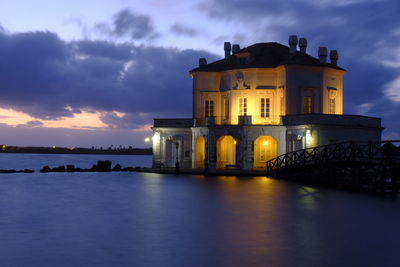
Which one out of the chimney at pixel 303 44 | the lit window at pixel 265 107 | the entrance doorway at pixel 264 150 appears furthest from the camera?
the chimney at pixel 303 44

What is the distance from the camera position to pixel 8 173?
5003 cm

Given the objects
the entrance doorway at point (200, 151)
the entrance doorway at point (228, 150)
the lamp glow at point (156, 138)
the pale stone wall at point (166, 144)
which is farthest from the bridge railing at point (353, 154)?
the lamp glow at point (156, 138)

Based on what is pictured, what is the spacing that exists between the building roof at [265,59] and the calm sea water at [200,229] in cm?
2096

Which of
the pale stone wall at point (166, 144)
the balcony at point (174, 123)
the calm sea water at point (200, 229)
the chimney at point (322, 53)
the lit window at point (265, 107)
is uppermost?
the chimney at point (322, 53)

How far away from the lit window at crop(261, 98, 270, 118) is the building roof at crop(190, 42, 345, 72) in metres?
2.76

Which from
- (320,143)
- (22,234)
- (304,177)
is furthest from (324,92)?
(22,234)

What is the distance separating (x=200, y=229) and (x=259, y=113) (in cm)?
3037

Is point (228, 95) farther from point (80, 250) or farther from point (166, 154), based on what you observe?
point (80, 250)

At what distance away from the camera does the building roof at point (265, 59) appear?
4529 centimetres

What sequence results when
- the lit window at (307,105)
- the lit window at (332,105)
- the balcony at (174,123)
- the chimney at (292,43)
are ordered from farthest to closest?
1. the balcony at (174,123)
2. the chimney at (292,43)
3. the lit window at (332,105)
4. the lit window at (307,105)

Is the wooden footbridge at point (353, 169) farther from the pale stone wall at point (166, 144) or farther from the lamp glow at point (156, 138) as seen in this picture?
the lamp glow at point (156, 138)

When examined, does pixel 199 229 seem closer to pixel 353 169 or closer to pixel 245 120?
pixel 353 169

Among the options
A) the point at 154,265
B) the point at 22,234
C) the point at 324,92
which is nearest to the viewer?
the point at 154,265

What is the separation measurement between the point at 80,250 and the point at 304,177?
24.7 m
